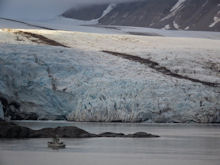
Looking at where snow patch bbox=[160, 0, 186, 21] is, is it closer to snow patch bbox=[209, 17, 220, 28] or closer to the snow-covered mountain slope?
snow patch bbox=[209, 17, 220, 28]

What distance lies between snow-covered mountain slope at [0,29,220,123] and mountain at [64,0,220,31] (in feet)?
313

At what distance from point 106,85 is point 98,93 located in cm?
72

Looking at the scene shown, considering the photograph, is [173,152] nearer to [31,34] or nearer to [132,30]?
[31,34]

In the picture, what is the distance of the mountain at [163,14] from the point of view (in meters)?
140

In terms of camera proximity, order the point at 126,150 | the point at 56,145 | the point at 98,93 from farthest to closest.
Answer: the point at 98,93, the point at 56,145, the point at 126,150

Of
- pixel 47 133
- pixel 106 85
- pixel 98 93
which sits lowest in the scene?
pixel 47 133

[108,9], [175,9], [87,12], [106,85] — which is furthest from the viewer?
[108,9]

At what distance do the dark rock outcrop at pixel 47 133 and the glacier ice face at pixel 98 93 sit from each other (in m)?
5.38

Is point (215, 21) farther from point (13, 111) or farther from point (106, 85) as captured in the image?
point (13, 111)

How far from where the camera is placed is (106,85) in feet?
112

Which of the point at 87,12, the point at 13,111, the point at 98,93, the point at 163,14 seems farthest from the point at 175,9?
the point at 13,111

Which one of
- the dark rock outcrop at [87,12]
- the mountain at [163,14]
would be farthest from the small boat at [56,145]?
the dark rock outcrop at [87,12]

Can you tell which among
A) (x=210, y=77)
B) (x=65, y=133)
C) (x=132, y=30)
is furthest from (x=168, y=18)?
(x=65, y=133)

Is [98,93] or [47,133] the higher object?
[98,93]
